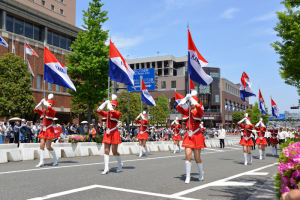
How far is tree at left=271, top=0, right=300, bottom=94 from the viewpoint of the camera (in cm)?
1587

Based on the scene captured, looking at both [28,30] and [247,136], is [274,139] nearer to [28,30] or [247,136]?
[247,136]

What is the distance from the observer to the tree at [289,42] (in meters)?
15.9

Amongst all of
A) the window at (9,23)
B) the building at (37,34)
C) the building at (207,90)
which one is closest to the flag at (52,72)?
the building at (37,34)

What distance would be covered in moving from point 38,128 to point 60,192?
709 inches

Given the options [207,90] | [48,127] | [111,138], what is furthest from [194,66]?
[207,90]

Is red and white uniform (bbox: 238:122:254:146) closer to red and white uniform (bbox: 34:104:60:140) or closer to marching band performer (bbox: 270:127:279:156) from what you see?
marching band performer (bbox: 270:127:279:156)

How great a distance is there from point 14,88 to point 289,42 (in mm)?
23311

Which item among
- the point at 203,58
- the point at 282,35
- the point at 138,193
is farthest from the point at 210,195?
the point at 282,35

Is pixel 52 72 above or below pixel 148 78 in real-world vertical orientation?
below

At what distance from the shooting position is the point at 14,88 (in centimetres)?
2886

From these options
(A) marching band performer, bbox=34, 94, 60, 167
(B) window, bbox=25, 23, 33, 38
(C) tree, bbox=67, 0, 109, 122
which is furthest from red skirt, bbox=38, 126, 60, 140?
(B) window, bbox=25, 23, 33, 38

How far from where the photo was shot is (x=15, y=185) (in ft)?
22.6

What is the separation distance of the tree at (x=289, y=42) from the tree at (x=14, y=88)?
22218 millimetres

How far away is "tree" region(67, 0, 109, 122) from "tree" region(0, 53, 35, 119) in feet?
16.3
